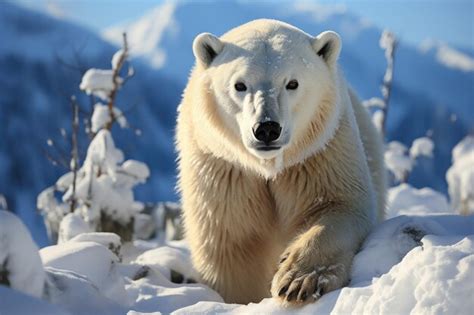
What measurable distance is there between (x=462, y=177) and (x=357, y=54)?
6791cm

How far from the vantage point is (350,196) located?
3.81 m

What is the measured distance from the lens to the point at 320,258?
3.14 meters

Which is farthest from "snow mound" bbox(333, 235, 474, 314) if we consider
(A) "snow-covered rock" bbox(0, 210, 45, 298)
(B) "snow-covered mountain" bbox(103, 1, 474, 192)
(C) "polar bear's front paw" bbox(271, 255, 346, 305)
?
(B) "snow-covered mountain" bbox(103, 1, 474, 192)

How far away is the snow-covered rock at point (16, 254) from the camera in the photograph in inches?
101

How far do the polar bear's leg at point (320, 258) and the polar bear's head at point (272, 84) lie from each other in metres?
0.45

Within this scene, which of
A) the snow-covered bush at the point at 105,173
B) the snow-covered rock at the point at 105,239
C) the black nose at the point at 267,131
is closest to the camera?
the black nose at the point at 267,131

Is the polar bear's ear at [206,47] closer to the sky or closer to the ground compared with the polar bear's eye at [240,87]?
closer to the sky

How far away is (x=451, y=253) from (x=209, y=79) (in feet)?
6.25

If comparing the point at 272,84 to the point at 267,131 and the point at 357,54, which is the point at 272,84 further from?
the point at 357,54

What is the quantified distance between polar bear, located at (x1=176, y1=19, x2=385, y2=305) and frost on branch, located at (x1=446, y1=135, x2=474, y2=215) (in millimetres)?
7573

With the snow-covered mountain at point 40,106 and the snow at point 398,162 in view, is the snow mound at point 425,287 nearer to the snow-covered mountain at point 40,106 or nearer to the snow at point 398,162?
the snow at point 398,162

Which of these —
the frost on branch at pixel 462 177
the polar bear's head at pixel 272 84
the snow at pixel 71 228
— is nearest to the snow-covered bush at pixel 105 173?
the snow at pixel 71 228

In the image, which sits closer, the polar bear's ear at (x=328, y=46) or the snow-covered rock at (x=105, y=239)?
the polar bear's ear at (x=328, y=46)

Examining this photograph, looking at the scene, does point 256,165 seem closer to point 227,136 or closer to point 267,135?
point 227,136
